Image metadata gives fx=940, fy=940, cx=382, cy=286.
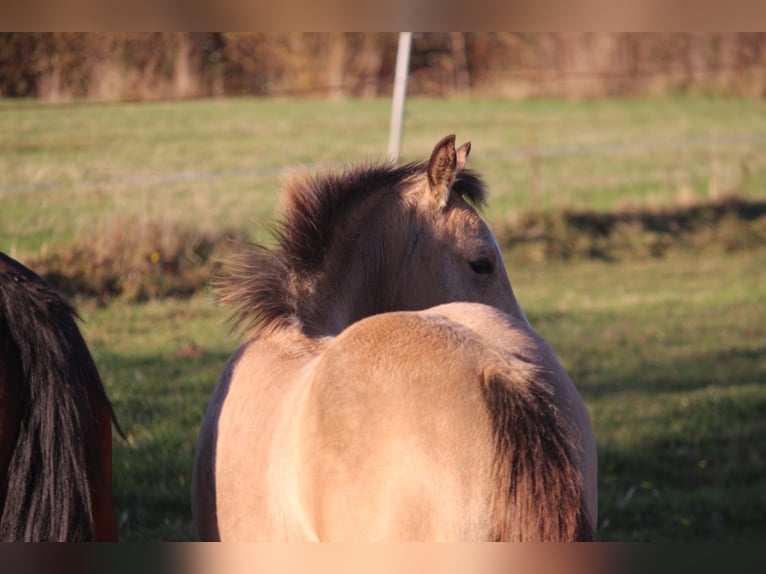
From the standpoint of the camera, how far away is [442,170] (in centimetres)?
299

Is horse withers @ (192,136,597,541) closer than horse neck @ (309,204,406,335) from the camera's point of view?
Yes

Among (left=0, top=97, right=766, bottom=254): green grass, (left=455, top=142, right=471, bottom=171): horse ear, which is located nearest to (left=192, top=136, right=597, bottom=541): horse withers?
(left=455, top=142, right=471, bottom=171): horse ear

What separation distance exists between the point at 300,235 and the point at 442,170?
0.50m

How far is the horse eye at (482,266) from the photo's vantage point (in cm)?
298

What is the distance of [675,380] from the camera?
6527mm

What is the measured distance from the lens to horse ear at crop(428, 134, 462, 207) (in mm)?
2938

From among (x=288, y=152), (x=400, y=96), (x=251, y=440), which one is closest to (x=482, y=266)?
(x=251, y=440)

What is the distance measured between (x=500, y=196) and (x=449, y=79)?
5.95 m

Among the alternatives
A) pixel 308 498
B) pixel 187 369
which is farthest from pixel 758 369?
pixel 308 498

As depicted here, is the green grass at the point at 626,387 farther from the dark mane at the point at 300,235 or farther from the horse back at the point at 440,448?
the horse back at the point at 440,448

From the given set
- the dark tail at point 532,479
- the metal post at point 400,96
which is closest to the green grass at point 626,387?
the dark tail at point 532,479

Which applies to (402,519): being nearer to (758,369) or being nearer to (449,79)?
(758,369)

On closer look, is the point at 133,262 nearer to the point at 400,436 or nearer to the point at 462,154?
the point at 462,154

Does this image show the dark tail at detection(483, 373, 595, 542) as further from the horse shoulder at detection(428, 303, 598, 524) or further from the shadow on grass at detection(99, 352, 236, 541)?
the shadow on grass at detection(99, 352, 236, 541)
